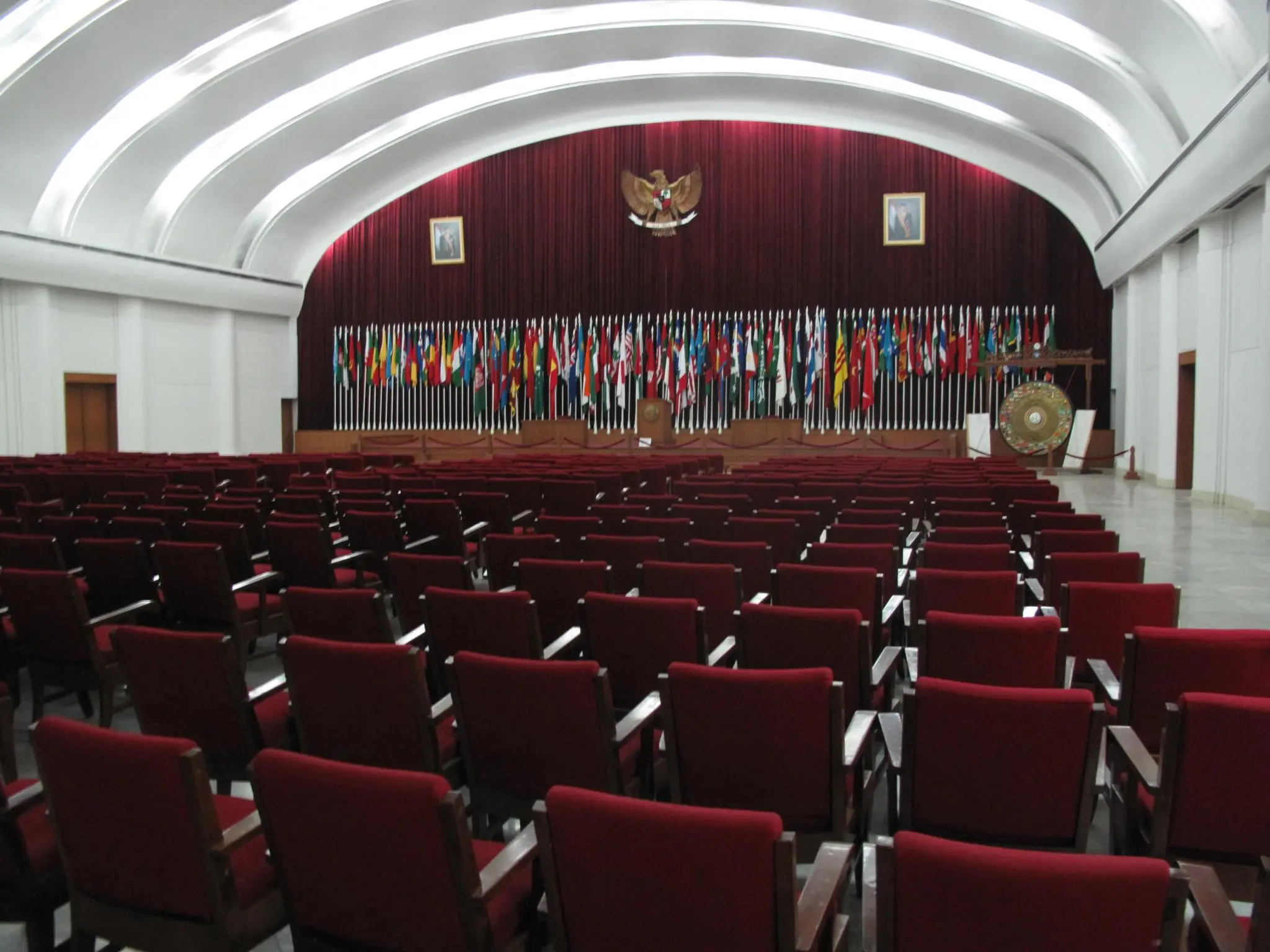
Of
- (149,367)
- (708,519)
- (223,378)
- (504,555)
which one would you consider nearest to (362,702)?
(504,555)

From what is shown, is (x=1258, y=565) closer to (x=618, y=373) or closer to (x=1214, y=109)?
(x=1214, y=109)

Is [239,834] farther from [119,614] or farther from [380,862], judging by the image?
[119,614]

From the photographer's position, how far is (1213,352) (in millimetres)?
14180

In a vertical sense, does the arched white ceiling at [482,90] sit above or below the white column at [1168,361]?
above

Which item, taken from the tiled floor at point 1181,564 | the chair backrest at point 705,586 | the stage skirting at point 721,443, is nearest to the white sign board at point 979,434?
the stage skirting at point 721,443

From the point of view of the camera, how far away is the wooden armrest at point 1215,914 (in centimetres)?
175

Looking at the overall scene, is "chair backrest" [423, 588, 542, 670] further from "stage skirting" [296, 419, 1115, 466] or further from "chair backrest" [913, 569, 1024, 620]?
"stage skirting" [296, 419, 1115, 466]

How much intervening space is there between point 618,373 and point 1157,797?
840 inches

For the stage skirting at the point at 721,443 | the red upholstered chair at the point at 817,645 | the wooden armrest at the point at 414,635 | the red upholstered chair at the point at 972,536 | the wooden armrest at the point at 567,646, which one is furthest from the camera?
the stage skirting at the point at 721,443

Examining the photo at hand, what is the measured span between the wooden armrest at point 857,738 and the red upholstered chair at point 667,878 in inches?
31.4

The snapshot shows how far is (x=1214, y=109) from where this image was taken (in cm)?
1322

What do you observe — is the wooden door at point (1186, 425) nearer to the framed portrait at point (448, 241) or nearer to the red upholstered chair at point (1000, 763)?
the red upholstered chair at point (1000, 763)

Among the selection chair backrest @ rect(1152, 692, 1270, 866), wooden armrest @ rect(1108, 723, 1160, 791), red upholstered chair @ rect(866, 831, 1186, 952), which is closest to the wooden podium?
wooden armrest @ rect(1108, 723, 1160, 791)

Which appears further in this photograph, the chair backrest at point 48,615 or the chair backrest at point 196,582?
the chair backrest at point 196,582
